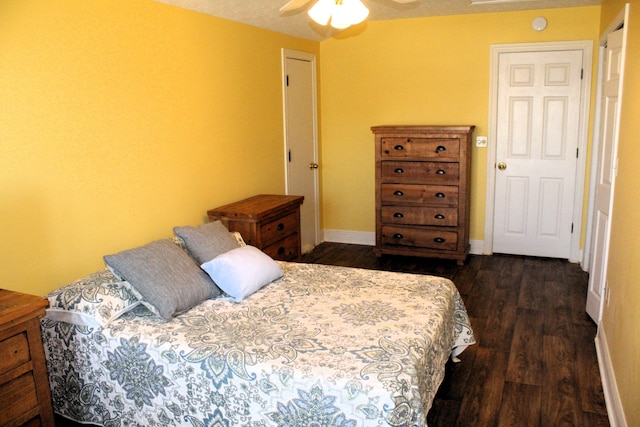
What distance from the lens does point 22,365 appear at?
200cm

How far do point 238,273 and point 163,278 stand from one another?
0.40 m

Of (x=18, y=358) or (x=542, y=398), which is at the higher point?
(x=18, y=358)

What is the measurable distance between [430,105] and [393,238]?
1.43 metres

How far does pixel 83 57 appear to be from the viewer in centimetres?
292

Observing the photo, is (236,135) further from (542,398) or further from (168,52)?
(542,398)

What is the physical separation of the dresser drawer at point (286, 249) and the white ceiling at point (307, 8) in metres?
1.78

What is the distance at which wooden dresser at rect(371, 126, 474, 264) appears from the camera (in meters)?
5.05

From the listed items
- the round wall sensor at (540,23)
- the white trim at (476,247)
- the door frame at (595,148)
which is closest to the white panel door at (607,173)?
the door frame at (595,148)

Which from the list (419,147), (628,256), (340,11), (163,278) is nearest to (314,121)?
(419,147)

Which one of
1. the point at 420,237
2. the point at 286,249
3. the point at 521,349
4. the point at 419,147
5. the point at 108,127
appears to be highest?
the point at 108,127

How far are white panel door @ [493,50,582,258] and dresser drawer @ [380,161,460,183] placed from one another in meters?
0.65

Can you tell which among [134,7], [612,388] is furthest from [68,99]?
[612,388]

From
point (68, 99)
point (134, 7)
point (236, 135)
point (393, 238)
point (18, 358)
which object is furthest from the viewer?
point (393, 238)

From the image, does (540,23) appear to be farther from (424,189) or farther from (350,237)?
(350,237)
